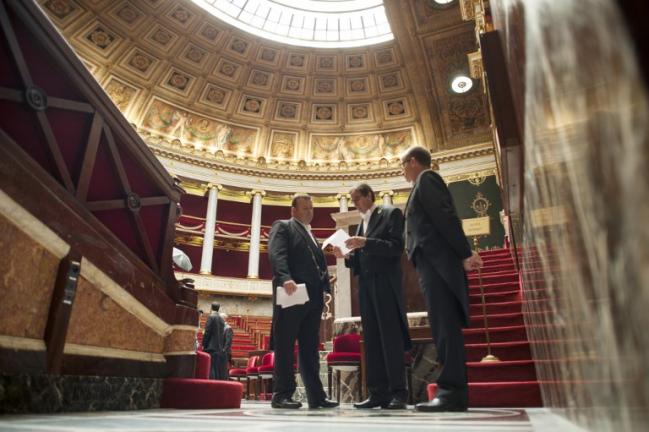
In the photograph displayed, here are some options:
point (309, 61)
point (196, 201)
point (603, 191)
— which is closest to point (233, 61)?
point (309, 61)

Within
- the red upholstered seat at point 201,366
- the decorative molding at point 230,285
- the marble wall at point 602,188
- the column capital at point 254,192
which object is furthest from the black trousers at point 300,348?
the column capital at point 254,192

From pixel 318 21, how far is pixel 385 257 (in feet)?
52.2

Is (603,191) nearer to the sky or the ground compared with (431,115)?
nearer to the ground

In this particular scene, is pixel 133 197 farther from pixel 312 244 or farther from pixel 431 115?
pixel 431 115

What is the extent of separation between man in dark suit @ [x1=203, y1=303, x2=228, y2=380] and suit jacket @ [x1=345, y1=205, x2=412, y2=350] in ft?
15.7

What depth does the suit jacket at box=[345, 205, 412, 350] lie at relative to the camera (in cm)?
263

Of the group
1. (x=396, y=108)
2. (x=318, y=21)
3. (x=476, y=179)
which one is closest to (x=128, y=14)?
(x=318, y=21)

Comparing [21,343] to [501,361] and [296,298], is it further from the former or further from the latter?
[501,361]

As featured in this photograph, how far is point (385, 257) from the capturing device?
8.89 ft

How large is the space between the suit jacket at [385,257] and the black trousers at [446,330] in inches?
15.3

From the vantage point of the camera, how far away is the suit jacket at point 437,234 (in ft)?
7.10

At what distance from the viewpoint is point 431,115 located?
1578cm

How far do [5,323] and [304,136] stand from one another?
16173 mm

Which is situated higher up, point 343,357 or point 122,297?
point 122,297
